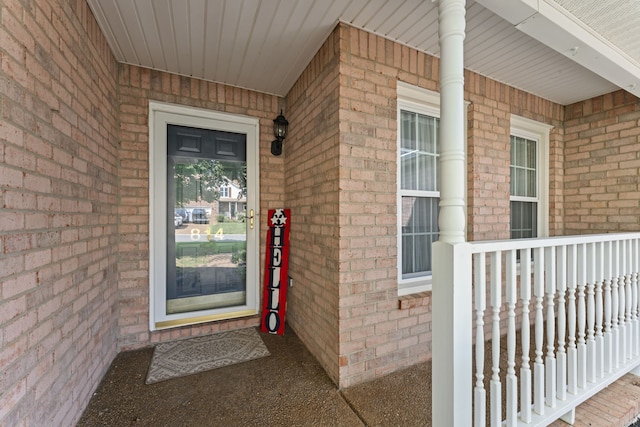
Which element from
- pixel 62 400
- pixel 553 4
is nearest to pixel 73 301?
pixel 62 400

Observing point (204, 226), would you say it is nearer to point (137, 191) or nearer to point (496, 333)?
point (137, 191)

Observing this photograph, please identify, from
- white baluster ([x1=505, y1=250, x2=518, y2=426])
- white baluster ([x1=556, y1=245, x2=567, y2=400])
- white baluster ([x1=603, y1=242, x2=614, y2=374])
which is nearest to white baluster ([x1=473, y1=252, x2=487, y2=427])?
→ white baluster ([x1=505, y1=250, x2=518, y2=426])

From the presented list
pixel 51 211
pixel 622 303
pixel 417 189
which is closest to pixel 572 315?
pixel 622 303

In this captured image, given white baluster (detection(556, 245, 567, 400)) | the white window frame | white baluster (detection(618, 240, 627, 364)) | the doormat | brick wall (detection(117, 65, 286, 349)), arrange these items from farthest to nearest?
1. the white window frame
2. brick wall (detection(117, 65, 286, 349))
3. the doormat
4. white baluster (detection(618, 240, 627, 364))
5. white baluster (detection(556, 245, 567, 400))

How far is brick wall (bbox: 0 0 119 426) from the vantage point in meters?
1.09

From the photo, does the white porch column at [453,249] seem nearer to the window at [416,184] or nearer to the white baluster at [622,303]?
the window at [416,184]

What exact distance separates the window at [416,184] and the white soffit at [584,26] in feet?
2.86

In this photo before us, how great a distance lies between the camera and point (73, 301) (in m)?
1.59

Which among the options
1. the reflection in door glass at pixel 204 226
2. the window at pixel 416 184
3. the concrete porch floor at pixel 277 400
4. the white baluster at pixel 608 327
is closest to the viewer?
the concrete porch floor at pixel 277 400

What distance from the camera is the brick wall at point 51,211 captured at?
1091mm

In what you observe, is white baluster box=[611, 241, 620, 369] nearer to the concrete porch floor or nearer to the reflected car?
the concrete porch floor

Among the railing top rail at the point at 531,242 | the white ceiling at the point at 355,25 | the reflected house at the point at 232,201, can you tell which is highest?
the white ceiling at the point at 355,25

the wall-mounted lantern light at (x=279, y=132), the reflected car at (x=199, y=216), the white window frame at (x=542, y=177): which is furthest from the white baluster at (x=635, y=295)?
the reflected car at (x=199, y=216)

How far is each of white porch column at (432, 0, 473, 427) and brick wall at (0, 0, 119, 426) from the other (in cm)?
177
